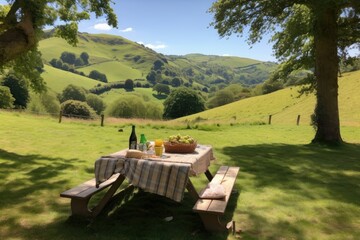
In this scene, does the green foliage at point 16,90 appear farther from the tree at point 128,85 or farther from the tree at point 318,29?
the tree at point 128,85

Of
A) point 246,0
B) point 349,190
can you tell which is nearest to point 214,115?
point 246,0

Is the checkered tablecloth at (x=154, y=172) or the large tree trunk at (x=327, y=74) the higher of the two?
the large tree trunk at (x=327, y=74)

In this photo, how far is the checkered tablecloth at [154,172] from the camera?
5.71 meters

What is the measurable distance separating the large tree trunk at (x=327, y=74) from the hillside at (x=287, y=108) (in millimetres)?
18704

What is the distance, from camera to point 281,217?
22.1 feet

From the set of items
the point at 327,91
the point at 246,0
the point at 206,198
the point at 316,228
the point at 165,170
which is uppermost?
the point at 246,0

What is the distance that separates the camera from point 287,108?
56.3m

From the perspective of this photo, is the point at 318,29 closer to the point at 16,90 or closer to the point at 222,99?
the point at 16,90

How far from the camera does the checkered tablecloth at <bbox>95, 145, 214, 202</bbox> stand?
18.7 ft

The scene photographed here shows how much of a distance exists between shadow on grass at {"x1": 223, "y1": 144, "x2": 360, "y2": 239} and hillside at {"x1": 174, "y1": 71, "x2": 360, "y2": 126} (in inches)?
835

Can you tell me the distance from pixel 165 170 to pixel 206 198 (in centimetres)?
96

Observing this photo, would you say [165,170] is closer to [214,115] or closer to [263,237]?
[263,237]

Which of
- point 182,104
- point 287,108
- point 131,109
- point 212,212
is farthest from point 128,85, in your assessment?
point 212,212

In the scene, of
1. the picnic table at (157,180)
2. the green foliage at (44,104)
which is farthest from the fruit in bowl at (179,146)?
the green foliage at (44,104)
